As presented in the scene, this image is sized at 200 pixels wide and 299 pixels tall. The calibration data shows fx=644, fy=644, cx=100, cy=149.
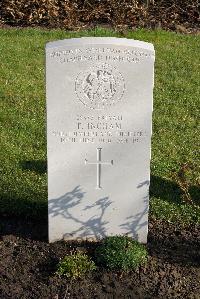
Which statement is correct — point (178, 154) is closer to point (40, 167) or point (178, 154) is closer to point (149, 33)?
point (40, 167)

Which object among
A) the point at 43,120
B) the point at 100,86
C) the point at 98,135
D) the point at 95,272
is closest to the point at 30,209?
the point at 95,272

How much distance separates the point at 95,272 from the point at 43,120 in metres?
2.87

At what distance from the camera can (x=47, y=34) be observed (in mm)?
9992

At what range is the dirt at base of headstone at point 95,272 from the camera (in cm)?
458

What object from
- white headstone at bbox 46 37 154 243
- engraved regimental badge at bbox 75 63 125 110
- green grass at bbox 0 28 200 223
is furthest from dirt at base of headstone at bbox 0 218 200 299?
engraved regimental badge at bbox 75 63 125 110

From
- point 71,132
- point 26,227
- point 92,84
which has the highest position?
point 92,84

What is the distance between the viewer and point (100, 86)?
4.56 m

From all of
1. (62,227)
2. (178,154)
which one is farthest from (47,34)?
(62,227)

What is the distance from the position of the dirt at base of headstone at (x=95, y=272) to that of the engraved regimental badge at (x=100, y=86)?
1.17 metres

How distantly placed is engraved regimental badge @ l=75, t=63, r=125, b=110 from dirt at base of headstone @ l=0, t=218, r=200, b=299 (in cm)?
117

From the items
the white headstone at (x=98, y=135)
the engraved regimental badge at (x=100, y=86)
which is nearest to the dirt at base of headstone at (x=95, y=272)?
the white headstone at (x=98, y=135)

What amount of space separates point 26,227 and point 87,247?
63cm

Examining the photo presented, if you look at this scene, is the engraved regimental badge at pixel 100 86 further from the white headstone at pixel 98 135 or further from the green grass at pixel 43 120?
the green grass at pixel 43 120

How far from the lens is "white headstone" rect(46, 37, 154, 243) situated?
14.6 feet
